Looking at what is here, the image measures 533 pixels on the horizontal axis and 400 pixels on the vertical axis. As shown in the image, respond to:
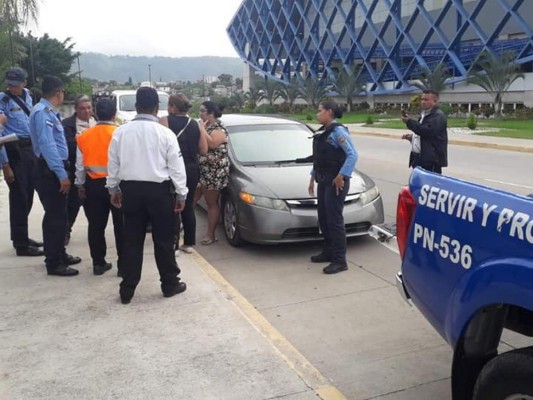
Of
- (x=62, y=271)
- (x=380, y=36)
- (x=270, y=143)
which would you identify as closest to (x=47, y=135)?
(x=62, y=271)

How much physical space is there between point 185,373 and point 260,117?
17.1 feet

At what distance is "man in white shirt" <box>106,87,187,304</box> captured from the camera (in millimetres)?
4348

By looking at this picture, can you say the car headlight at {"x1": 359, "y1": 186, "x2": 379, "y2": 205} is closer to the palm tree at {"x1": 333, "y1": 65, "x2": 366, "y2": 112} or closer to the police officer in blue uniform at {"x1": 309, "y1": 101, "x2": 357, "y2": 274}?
the police officer in blue uniform at {"x1": 309, "y1": 101, "x2": 357, "y2": 274}

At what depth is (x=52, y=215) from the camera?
518 centimetres

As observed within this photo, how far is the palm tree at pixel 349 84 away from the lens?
47312 mm

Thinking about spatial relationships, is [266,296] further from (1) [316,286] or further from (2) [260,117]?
(2) [260,117]

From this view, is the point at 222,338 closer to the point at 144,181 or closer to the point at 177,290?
the point at 177,290

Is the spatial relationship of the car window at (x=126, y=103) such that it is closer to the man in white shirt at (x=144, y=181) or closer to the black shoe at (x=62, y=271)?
the black shoe at (x=62, y=271)

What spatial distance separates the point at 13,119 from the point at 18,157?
39 cm

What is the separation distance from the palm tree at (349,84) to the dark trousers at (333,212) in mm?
43358

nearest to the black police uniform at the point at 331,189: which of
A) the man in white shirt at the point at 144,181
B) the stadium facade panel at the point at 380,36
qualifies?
the man in white shirt at the point at 144,181

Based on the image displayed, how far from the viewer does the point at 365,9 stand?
50906mm

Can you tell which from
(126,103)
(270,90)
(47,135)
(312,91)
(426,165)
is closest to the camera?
(47,135)

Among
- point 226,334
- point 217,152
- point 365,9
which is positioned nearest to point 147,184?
point 226,334
